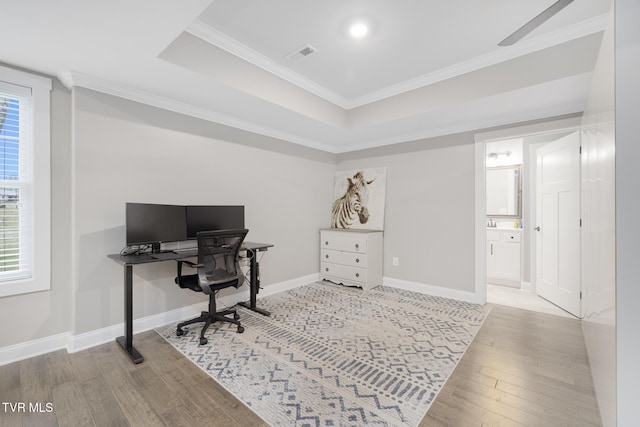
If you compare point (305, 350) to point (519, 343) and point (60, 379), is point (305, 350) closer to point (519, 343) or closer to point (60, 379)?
point (60, 379)

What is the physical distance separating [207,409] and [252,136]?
3.06m

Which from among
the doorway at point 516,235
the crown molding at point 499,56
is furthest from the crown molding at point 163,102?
the doorway at point 516,235

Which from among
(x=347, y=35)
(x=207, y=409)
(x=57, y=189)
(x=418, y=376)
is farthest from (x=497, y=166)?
(x=57, y=189)

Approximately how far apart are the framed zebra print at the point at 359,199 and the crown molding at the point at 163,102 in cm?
115

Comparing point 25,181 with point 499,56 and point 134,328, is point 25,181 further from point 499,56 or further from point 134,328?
point 499,56

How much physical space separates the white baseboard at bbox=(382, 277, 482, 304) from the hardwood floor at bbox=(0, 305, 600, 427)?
3.59ft

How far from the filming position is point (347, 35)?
96.4 inches

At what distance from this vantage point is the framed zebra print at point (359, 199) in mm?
4594

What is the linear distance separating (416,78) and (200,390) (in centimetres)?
355

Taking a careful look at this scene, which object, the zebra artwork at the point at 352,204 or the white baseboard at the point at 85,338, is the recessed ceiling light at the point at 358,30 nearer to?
the zebra artwork at the point at 352,204

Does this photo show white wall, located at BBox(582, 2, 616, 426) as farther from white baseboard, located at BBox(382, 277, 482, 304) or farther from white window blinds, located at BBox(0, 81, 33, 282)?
white window blinds, located at BBox(0, 81, 33, 282)

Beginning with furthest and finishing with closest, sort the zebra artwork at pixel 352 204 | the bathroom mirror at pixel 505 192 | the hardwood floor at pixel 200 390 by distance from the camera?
1. the bathroom mirror at pixel 505 192
2. the zebra artwork at pixel 352 204
3. the hardwood floor at pixel 200 390

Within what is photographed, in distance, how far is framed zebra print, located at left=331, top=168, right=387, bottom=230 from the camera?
4.59m

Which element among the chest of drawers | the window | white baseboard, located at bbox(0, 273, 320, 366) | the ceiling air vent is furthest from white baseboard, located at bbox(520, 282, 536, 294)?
Result: the window
